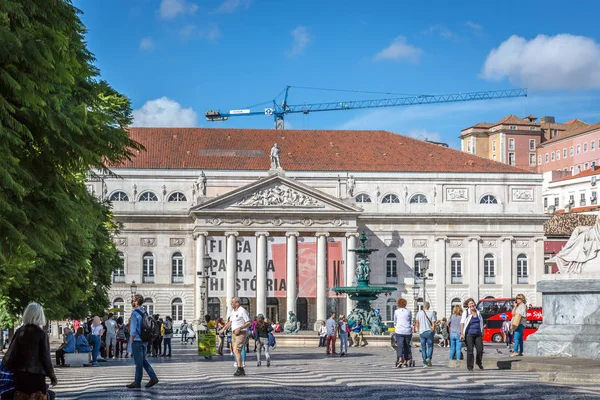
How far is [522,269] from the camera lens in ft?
315

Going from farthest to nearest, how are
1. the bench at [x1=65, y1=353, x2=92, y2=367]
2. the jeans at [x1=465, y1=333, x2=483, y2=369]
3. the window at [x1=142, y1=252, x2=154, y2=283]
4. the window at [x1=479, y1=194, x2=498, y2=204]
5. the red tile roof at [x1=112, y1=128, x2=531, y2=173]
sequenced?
the window at [x1=479, y1=194, x2=498, y2=204], the red tile roof at [x1=112, y1=128, x2=531, y2=173], the window at [x1=142, y1=252, x2=154, y2=283], the bench at [x1=65, y1=353, x2=92, y2=367], the jeans at [x1=465, y1=333, x2=483, y2=369]

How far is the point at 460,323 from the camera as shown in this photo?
28.0 m

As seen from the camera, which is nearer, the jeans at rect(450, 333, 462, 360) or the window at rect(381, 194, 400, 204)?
the jeans at rect(450, 333, 462, 360)

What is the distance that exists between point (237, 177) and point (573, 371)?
76.4 m

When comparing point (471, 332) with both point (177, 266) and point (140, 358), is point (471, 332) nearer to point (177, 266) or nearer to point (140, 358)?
point (140, 358)

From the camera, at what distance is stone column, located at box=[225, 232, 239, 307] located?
88.9m

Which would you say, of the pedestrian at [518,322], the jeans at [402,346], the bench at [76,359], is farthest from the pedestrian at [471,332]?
the bench at [76,359]

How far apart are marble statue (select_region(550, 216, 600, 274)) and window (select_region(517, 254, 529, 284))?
2938 inches

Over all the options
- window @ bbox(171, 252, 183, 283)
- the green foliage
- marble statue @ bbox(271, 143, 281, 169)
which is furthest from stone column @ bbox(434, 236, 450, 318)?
the green foliage

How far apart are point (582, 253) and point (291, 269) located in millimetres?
67928

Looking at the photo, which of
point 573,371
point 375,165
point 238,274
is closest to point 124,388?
point 573,371

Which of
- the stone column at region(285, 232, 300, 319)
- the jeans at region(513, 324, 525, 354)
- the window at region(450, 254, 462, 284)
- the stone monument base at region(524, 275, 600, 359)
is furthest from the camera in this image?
the window at region(450, 254, 462, 284)

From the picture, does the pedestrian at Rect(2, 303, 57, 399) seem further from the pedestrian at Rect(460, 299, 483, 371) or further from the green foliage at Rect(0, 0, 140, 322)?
the pedestrian at Rect(460, 299, 483, 371)

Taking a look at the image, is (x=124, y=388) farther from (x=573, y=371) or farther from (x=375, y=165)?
(x=375, y=165)
